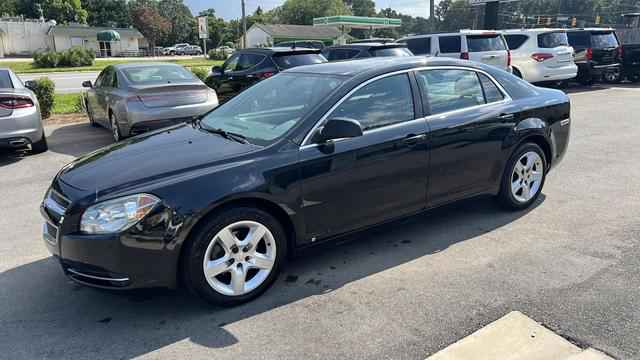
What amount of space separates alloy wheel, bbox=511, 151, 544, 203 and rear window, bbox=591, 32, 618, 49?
14.0m

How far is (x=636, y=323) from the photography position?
319 centimetres

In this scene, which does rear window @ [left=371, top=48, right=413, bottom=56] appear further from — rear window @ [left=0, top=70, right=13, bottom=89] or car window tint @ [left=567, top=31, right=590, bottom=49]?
car window tint @ [left=567, top=31, right=590, bottom=49]

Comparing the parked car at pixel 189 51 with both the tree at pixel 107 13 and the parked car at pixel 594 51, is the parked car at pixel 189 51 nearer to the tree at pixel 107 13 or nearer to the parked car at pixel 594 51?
the tree at pixel 107 13

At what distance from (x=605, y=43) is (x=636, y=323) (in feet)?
54.4

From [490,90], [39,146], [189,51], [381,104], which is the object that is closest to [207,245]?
[381,104]

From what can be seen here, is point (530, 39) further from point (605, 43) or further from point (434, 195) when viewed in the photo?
point (434, 195)

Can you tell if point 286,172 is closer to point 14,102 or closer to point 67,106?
point 14,102

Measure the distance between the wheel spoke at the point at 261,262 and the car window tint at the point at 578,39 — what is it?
16.8 m

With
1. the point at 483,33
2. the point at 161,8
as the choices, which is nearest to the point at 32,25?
the point at 161,8

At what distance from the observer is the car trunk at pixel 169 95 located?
8.33m

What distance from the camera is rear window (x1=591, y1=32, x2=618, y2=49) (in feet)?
55.2

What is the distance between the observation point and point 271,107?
434 cm

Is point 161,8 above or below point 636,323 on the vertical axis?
above

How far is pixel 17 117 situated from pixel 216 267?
590cm
